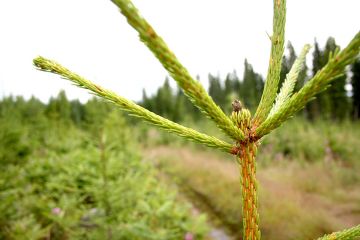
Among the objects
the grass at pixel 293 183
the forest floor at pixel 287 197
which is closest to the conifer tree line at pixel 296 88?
the grass at pixel 293 183

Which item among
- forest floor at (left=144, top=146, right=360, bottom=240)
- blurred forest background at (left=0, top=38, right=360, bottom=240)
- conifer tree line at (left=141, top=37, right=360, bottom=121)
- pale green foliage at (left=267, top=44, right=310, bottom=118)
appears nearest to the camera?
pale green foliage at (left=267, top=44, right=310, bottom=118)

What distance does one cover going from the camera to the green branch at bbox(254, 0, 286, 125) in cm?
66

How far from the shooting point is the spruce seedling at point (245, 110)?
425 millimetres

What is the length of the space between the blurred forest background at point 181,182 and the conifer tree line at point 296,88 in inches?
1.3

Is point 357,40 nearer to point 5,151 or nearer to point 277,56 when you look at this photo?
point 277,56

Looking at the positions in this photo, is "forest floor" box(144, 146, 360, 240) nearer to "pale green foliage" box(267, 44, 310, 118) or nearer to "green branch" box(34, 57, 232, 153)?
"pale green foliage" box(267, 44, 310, 118)

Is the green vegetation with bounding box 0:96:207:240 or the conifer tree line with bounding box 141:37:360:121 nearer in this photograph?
the conifer tree line with bounding box 141:37:360:121

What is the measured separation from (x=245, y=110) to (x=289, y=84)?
0.89ft

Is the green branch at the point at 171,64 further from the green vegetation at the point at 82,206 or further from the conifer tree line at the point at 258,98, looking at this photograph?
the green vegetation at the point at 82,206

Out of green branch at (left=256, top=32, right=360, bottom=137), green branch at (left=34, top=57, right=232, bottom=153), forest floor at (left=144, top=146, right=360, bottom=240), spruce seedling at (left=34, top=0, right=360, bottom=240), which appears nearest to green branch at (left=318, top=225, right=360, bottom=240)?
spruce seedling at (left=34, top=0, right=360, bottom=240)

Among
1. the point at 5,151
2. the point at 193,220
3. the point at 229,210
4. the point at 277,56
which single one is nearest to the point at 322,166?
the point at 229,210

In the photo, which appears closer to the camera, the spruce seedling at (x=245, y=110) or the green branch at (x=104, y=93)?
the spruce seedling at (x=245, y=110)

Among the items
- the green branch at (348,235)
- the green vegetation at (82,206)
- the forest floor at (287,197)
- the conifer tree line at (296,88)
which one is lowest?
the forest floor at (287,197)

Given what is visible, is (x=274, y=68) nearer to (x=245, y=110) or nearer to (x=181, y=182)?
(x=245, y=110)
